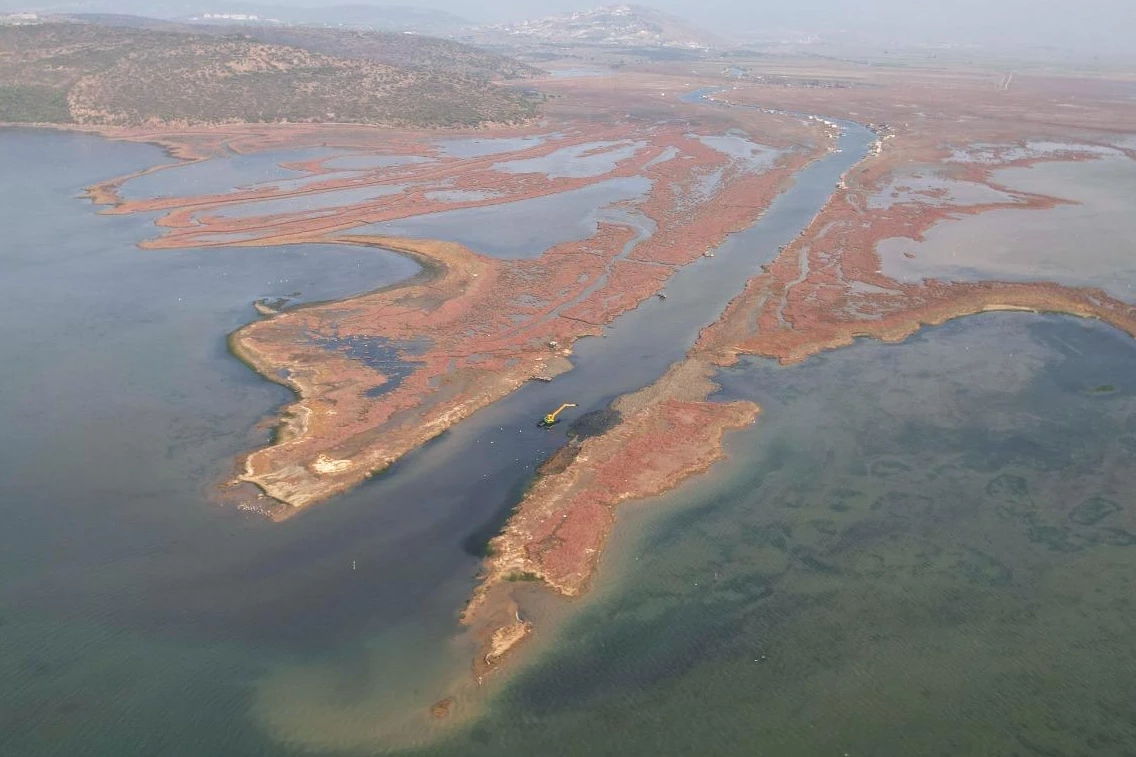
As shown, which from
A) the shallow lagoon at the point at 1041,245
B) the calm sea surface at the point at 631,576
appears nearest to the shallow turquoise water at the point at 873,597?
the calm sea surface at the point at 631,576

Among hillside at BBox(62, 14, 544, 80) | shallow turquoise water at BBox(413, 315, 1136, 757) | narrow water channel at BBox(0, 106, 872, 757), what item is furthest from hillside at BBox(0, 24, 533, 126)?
shallow turquoise water at BBox(413, 315, 1136, 757)

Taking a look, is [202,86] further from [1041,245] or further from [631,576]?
[631,576]

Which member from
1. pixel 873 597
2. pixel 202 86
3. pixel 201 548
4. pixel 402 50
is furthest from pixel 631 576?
pixel 402 50

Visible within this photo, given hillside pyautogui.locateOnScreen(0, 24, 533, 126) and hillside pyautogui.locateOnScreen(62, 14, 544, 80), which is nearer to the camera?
hillside pyautogui.locateOnScreen(0, 24, 533, 126)

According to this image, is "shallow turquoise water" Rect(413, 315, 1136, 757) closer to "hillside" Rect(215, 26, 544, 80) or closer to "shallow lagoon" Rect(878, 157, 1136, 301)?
"shallow lagoon" Rect(878, 157, 1136, 301)

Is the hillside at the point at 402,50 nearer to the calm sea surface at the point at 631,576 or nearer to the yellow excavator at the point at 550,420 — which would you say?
the yellow excavator at the point at 550,420

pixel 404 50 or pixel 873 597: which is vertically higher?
pixel 404 50

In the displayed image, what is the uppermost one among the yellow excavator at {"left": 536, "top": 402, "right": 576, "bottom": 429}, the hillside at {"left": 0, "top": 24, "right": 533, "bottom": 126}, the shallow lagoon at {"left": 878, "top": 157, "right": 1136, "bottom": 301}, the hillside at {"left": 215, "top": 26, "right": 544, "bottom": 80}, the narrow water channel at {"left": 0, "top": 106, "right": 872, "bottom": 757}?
the hillside at {"left": 215, "top": 26, "right": 544, "bottom": 80}

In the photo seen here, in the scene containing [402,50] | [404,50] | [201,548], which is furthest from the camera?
[404,50]
